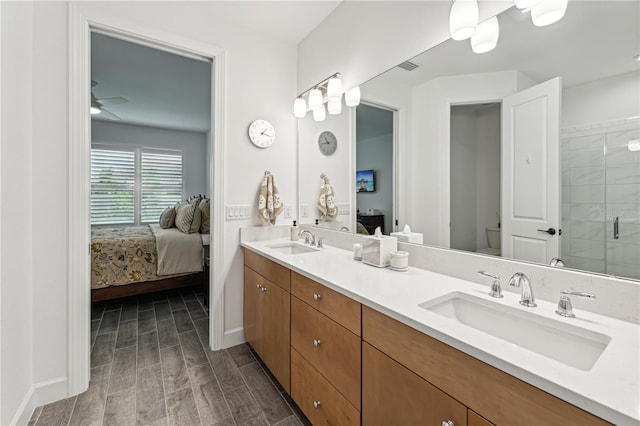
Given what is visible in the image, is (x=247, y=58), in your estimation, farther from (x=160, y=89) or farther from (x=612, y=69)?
(x=612, y=69)

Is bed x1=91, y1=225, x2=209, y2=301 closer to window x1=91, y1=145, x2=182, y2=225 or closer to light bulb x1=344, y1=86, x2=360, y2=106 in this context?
window x1=91, y1=145, x2=182, y2=225

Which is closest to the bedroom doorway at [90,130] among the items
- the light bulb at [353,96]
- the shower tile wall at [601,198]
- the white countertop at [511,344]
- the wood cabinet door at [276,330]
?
the wood cabinet door at [276,330]

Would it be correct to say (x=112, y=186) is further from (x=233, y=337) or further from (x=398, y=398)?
A: (x=398, y=398)

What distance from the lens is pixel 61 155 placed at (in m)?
1.71

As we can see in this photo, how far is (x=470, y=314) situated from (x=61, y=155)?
238cm

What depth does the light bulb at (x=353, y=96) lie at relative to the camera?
1998 millimetres

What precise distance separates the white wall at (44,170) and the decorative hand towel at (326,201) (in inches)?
26.6

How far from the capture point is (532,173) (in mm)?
1145

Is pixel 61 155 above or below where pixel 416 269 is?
above

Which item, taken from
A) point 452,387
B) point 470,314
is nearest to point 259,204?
point 470,314

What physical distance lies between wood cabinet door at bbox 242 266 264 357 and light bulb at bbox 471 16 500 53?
1.81 meters

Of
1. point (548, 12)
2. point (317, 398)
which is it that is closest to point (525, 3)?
point (548, 12)

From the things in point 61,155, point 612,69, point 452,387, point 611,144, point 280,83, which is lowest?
point 452,387

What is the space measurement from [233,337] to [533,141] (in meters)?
2.38
